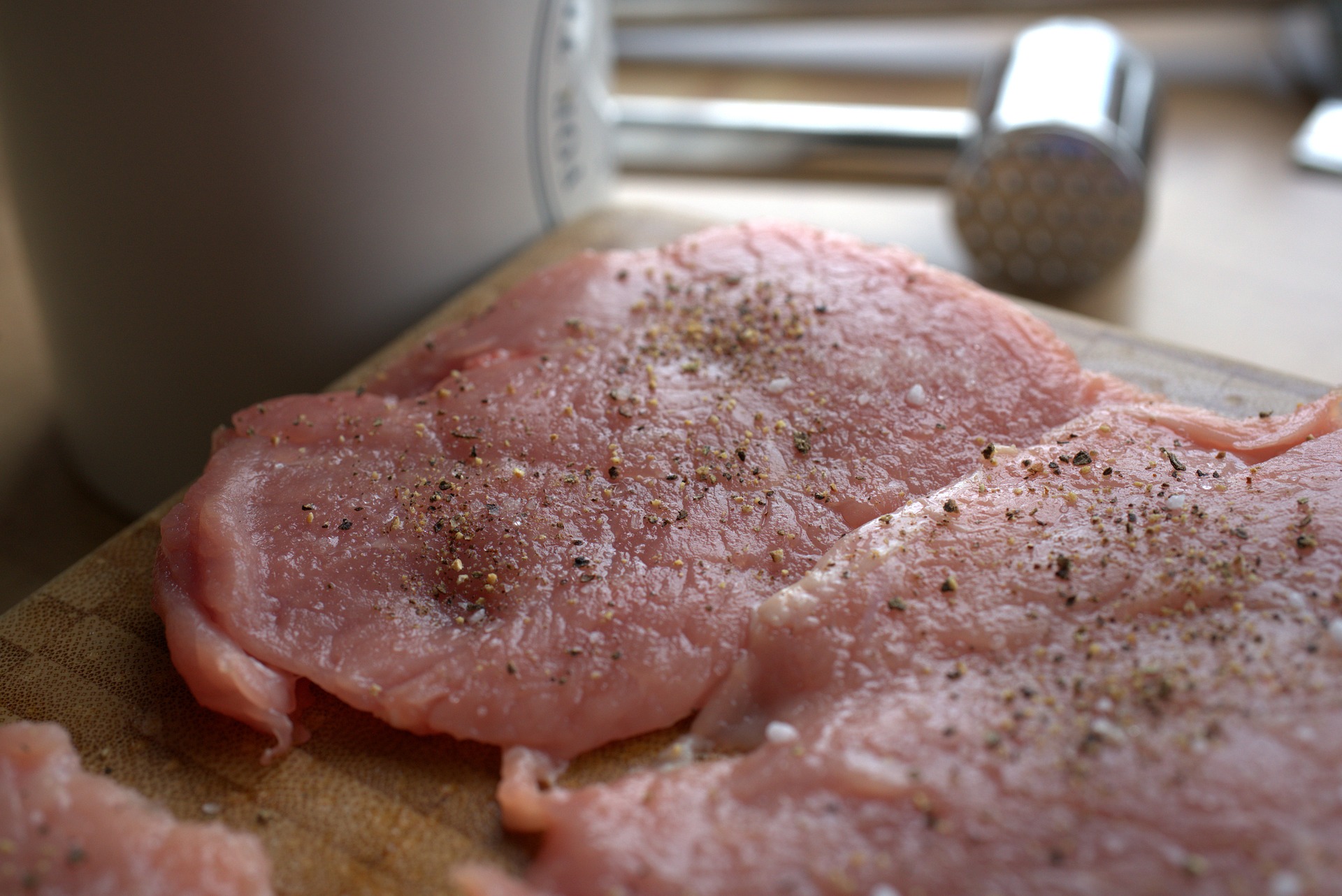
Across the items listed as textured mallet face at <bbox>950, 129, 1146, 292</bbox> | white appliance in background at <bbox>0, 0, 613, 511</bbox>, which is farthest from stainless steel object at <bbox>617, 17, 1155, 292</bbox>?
white appliance in background at <bbox>0, 0, 613, 511</bbox>

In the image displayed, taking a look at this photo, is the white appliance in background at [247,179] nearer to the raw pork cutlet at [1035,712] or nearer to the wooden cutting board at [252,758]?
the wooden cutting board at [252,758]

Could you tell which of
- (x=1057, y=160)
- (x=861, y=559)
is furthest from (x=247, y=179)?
(x=1057, y=160)

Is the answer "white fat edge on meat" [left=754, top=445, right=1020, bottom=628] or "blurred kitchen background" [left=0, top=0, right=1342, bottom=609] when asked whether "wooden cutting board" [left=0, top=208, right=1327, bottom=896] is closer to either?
"white fat edge on meat" [left=754, top=445, right=1020, bottom=628]

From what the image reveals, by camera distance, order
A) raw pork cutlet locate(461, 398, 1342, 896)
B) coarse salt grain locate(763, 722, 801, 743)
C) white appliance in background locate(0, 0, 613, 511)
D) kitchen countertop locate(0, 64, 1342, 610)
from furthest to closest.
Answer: kitchen countertop locate(0, 64, 1342, 610) < white appliance in background locate(0, 0, 613, 511) < coarse salt grain locate(763, 722, 801, 743) < raw pork cutlet locate(461, 398, 1342, 896)

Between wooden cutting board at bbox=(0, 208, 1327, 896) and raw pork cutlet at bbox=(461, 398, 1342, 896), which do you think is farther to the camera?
wooden cutting board at bbox=(0, 208, 1327, 896)

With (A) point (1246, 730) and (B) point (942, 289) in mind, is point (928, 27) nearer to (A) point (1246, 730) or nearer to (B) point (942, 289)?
(B) point (942, 289)

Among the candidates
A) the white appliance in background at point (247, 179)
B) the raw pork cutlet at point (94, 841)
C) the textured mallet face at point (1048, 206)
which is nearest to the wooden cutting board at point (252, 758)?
the raw pork cutlet at point (94, 841)
